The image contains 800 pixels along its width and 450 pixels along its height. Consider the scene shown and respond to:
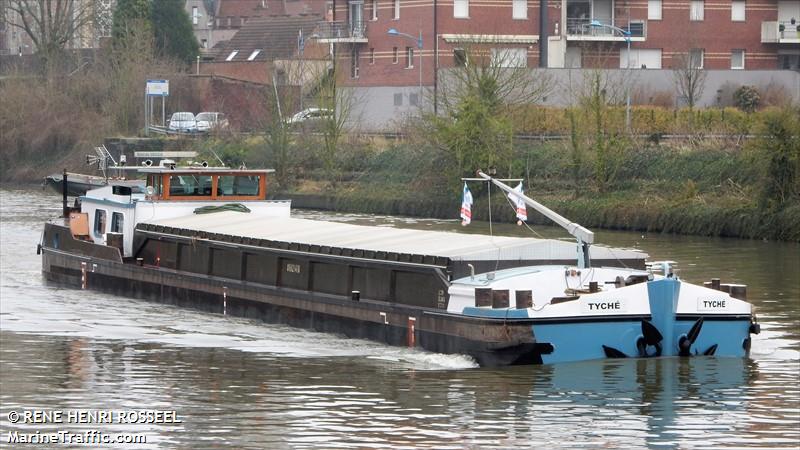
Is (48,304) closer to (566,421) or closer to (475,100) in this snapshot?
(566,421)

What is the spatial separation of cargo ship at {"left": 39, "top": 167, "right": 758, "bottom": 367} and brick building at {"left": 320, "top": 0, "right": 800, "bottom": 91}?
40046 millimetres

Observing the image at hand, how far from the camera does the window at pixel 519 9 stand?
244 feet

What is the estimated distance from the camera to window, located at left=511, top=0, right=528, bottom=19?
244 feet

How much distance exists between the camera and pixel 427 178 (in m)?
56.6

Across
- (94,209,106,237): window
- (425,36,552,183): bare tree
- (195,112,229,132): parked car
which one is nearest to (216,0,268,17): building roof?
(195,112,229,132): parked car

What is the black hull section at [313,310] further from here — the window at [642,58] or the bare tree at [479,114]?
the window at [642,58]

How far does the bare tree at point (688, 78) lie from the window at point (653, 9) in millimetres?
4116

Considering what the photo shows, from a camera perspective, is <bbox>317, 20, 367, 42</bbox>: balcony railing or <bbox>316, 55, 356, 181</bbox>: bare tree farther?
<bbox>317, 20, 367, 42</bbox>: balcony railing

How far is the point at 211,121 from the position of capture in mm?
75875

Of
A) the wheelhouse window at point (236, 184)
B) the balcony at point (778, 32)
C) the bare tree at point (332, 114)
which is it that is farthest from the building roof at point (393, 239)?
the balcony at point (778, 32)

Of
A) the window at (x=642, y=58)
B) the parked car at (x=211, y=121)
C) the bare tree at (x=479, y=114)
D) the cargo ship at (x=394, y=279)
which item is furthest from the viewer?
the window at (x=642, y=58)

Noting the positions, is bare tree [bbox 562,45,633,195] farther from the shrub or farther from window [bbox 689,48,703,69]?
window [bbox 689,48,703,69]

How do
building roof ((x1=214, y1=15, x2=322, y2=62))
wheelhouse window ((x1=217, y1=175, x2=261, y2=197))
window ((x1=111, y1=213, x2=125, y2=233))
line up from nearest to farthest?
window ((x1=111, y1=213, x2=125, y2=233)) → wheelhouse window ((x1=217, y1=175, x2=261, y2=197)) → building roof ((x1=214, y1=15, x2=322, y2=62))

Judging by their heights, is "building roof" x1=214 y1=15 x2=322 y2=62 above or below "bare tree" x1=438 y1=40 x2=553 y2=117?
above
